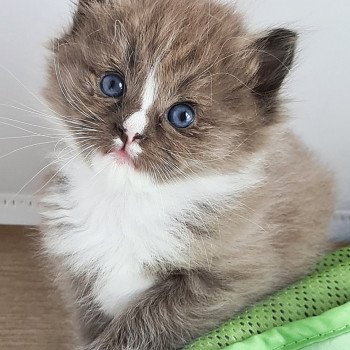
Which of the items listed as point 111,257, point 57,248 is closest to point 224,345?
point 111,257

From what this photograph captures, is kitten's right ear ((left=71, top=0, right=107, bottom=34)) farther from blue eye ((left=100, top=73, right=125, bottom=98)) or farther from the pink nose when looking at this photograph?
the pink nose

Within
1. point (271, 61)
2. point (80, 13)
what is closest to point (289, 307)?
point (271, 61)

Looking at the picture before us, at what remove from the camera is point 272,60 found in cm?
111

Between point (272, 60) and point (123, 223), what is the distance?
0.37 metres

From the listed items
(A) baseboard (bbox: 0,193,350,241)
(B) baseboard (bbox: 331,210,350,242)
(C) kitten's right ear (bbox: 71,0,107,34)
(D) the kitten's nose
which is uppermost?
(C) kitten's right ear (bbox: 71,0,107,34)

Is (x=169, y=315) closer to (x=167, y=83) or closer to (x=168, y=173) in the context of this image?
(x=168, y=173)

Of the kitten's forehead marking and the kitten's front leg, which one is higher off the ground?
the kitten's forehead marking

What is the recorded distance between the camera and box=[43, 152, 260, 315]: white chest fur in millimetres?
1140

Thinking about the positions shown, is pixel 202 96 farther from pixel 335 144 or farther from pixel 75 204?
pixel 335 144

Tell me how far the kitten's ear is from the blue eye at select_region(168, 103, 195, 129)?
13 centimetres

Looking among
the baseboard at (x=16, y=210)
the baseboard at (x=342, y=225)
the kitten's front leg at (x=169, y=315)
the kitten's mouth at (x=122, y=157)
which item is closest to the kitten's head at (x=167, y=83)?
the kitten's mouth at (x=122, y=157)

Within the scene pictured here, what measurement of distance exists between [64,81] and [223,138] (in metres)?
0.28

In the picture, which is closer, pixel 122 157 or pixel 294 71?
pixel 122 157

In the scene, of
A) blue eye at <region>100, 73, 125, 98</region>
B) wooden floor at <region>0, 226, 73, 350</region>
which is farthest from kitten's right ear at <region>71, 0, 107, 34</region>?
wooden floor at <region>0, 226, 73, 350</region>
